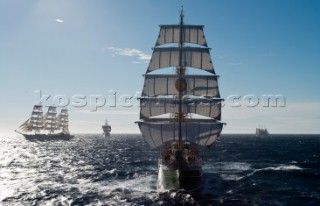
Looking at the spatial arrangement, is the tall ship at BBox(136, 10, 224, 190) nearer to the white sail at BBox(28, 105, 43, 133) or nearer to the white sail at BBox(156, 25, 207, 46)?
the white sail at BBox(156, 25, 207, 46)

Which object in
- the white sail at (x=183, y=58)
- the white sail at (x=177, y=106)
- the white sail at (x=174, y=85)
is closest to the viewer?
the white sail at (x=177, y=106)

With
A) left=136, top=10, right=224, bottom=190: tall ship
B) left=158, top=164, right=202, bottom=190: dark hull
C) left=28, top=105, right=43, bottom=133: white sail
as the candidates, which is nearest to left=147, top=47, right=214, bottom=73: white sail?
left=136, top=10, right=224, bottom=190: tall ship

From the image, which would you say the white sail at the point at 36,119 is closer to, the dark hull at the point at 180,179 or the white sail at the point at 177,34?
the white sail at the point at 177,34

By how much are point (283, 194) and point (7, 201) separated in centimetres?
2811

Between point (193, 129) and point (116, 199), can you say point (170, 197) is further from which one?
point (193, 129)

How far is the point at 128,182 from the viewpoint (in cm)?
4466

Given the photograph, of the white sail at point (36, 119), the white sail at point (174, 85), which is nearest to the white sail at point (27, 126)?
the white sail at point (36, 119)

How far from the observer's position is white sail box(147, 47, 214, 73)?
51.6 m

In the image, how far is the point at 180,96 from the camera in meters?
49.2

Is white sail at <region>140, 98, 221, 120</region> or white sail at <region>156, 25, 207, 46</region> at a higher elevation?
white sail at <region>156, 25, 207, 46</region>

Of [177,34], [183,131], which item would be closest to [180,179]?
[183,131]

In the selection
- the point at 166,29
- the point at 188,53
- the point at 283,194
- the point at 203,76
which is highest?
the point at 166,29

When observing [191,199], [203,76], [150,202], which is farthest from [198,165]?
[203,76]

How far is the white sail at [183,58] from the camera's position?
51.6 metres
